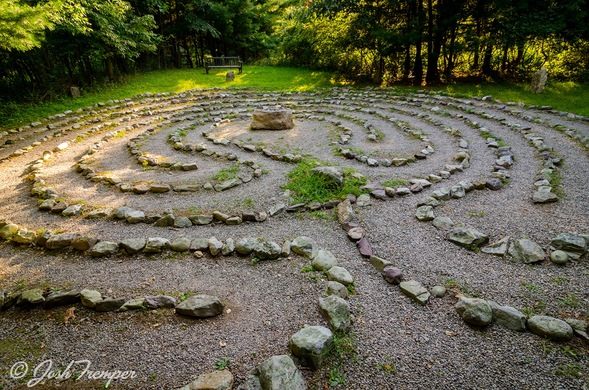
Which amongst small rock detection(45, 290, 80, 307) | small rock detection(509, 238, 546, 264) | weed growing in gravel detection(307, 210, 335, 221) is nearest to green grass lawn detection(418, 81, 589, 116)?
small rock detection(509, 238, 546, 264)

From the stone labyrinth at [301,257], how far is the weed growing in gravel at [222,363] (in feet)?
0.08

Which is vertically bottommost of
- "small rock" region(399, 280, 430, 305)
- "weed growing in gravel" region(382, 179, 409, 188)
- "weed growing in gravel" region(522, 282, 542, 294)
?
"weed growing in gravel" region(522, 282, 542, 294)

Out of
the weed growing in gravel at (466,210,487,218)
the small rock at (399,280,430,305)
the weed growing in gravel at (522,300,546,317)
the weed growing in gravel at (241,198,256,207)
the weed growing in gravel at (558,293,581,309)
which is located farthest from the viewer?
the weed growing in gravel at (241,198,256,207)

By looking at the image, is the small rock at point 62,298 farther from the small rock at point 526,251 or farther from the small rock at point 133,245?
the small rock at point 526,251

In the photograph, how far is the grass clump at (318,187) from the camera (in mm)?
8102

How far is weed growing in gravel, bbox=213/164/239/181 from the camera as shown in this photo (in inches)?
383

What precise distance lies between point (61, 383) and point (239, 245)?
3070mm

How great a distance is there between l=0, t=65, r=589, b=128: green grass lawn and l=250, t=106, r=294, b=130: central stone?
9.34 metres

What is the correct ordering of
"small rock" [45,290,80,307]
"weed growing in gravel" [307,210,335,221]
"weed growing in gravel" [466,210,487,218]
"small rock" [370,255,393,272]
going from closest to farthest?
"small rock" [45,290,80,307] < "small rock" [370,255,393,272] < "weed growing in gravel" [466,210,487,218] < "weed growing in gravel" [307,210,335,221]

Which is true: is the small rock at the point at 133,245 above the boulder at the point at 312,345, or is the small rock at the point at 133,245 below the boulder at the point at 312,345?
above

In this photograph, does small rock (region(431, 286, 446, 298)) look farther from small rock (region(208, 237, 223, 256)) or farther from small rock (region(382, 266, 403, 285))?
small rock (region(208, 237, 223, 256))

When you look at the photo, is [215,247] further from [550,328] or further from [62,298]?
[550,328]

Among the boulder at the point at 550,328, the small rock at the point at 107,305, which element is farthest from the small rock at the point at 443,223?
the small rock at the point at 107,305

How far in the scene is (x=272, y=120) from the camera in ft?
47.4
